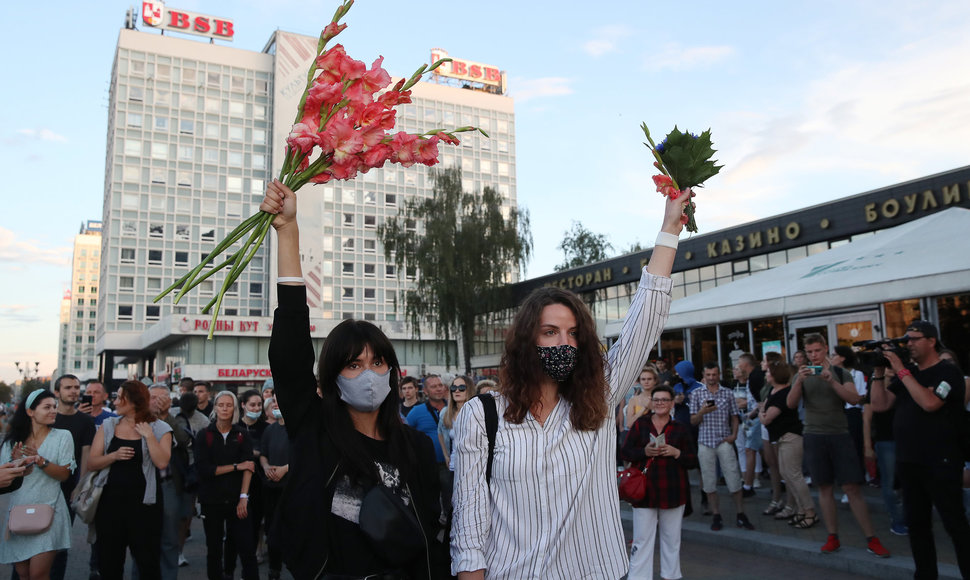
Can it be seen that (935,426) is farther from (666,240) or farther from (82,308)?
(82,308)

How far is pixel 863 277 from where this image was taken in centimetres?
1085

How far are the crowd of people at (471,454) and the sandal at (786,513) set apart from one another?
0.06 feet

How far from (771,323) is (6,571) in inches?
543

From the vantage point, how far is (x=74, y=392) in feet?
22.8

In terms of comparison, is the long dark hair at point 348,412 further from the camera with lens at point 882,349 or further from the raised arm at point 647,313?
the camera with lens at point 882,349

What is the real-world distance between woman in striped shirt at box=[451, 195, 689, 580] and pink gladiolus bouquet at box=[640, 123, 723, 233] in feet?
0.19

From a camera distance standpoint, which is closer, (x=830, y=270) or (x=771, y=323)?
(x=830, y=270)

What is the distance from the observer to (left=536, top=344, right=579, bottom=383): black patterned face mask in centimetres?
241

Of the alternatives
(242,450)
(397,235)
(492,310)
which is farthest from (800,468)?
(397,235)

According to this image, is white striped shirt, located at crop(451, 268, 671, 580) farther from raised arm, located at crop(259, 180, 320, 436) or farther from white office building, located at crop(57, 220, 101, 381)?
white office building, located at crop(57, 220, 101, 381)

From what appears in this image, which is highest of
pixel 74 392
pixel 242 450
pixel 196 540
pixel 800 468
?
pixel 74 392

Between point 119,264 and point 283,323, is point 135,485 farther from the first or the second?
point 119,264

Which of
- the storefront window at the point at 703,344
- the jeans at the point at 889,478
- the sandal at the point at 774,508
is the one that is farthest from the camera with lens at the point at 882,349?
the storefront window at the point at 703,344

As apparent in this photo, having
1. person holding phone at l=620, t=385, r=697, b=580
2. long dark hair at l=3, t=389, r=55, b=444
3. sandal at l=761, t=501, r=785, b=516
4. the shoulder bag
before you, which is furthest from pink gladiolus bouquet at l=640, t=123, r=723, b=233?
sandal at l=761, t=501, r=785, b=516
